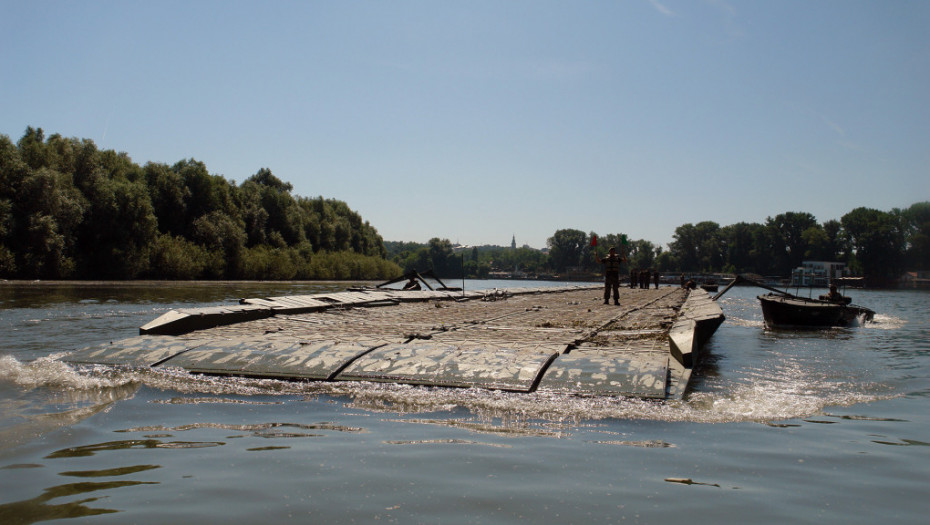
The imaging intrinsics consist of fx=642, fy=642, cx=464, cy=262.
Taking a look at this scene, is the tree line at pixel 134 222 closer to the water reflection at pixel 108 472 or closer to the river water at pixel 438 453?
the river water at pixel 438 453

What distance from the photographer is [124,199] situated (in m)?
45.5

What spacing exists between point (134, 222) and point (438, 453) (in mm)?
48270

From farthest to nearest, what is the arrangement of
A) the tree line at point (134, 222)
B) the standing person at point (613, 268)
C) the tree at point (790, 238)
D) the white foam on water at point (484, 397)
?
the tree at point (790, 238) < the tree line at point (134, 222) < the standing person at point (613, 268) < the white foam on water at point (484, 397)

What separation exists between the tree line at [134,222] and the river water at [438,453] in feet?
124

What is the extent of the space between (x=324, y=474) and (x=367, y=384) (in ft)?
9.58

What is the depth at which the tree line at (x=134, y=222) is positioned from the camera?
3856 centimetres

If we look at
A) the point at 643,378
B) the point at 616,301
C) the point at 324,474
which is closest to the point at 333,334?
the point at 643,378

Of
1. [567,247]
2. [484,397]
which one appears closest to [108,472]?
[484,397]

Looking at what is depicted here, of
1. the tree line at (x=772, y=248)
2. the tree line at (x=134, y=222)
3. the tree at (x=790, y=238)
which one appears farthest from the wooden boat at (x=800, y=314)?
the tree at (x=790, y=238)

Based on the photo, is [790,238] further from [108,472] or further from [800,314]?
[108,472]

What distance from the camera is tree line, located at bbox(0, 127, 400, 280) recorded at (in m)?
38.6

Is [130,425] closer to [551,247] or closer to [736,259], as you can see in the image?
[736,259]

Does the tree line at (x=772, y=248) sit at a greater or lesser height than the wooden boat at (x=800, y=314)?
greater

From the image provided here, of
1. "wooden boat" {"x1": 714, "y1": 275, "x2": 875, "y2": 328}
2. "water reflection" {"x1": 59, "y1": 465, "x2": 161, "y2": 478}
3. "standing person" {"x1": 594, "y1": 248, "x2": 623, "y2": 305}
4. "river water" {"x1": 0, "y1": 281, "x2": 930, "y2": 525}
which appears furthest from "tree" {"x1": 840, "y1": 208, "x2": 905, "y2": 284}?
"water reflection" {"x1": 59, "y1": 465, "x2": 161, "y2": 478}
